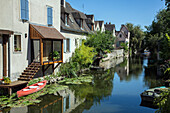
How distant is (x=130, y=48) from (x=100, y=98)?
56.7 meters

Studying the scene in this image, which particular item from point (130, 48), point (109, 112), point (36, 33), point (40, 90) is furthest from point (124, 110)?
point (130, 48)

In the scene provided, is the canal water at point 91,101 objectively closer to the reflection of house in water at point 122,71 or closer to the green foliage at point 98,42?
the reflection of house in water at point 122,71

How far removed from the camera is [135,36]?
230 feet

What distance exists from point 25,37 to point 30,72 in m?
3.13

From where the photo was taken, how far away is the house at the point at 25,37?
551 inches

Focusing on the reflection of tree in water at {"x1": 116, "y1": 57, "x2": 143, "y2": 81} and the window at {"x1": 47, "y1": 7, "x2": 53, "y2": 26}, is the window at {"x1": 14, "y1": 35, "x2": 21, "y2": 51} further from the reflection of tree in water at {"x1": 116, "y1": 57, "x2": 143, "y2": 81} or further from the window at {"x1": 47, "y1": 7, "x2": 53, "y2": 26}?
the reflection of tree in water at {"x1": 116, "y1": 57, "x2": 143, "y2": 81}

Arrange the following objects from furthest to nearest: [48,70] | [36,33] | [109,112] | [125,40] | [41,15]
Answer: [125,40] → [48,70] → [41,15] → [36,33] → [109,112]

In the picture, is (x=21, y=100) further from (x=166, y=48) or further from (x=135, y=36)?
(x=135, y=36)

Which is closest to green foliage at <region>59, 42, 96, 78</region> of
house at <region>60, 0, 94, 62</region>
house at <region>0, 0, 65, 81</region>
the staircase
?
house at <region>60, 0, 94, 62</region>

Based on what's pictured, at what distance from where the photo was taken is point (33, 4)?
1703 cm

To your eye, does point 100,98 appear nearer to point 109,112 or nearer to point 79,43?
point 109,112

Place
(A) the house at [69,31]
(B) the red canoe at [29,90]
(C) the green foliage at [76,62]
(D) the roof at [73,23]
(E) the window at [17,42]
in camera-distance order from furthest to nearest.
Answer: (D) the roof at [73,23], (A) the house at [69,31], (C) the green foliage at [76,62], (E) the window at [17,42], (B) the red canoe at [29,90]

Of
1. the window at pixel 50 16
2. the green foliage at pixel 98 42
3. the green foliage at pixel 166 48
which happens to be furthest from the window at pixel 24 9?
the green foliage at pixel 98 42

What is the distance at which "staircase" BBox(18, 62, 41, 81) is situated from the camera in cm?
1538
